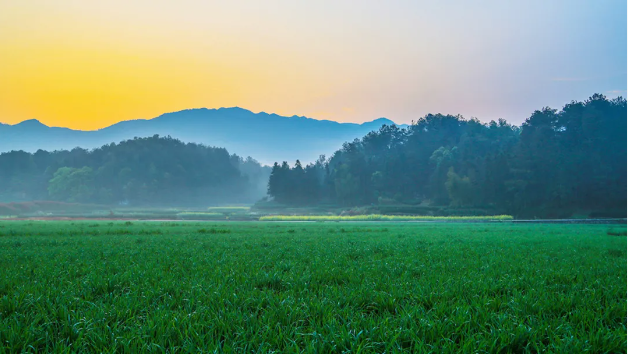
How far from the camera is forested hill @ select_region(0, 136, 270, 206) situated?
13700 centimetres

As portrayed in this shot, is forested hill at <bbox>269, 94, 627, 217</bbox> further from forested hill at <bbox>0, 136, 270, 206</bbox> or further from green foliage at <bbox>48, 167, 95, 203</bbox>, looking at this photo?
green foliage at <bbox>48, 167, 95, 203</bbox>

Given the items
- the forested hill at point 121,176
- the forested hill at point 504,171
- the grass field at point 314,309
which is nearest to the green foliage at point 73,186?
the forested hill at point 121,176

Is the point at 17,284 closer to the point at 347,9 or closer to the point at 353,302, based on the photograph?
the point at 353,302

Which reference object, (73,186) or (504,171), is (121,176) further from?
(504,171)

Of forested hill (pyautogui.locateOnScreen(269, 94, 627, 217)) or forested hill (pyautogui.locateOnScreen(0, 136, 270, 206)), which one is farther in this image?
forested hill (pyautogui.locateOnScreen(0, 136, 270, 206))

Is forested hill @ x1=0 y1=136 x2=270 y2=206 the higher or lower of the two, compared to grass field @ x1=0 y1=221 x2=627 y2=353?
higher

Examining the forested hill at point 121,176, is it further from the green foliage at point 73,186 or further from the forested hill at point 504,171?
the forested hill at point 504,171

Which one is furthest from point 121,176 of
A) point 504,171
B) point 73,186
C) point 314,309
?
point 314,309

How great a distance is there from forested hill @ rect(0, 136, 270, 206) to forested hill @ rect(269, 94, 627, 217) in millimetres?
54995

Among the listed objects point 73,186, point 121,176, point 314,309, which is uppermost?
point 121,176

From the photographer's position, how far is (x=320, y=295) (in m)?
6.14

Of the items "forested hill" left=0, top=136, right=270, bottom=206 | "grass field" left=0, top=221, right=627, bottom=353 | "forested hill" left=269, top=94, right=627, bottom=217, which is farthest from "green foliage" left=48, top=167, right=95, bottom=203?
"grass field" left=0, top=221, right=627, bottom=353

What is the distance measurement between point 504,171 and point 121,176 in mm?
122688

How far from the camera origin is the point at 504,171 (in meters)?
78.0
